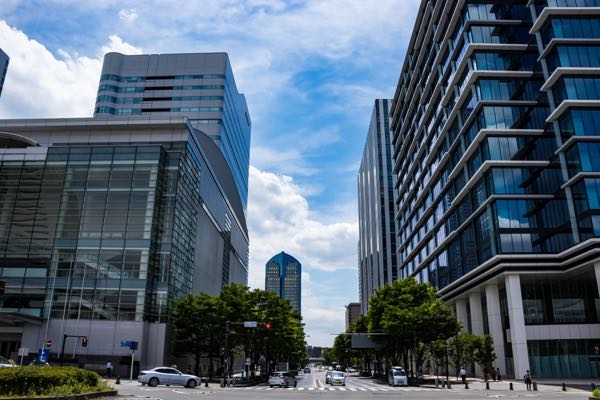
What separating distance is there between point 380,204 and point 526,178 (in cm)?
8551

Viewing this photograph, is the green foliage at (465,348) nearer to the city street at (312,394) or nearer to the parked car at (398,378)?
the parked car at (398,378)

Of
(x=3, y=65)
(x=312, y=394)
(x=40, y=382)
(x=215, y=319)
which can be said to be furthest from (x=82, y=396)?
(x=3, y=65)

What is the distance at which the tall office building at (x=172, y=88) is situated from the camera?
109062 millimetres

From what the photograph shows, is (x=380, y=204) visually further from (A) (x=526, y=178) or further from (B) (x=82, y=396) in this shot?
(B) (x=82, y=396)

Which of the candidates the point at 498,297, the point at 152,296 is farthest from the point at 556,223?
the point at 152,296

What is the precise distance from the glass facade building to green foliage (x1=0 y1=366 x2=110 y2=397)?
116 feet

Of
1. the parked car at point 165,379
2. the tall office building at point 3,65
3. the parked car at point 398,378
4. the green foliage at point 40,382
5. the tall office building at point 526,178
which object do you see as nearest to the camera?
the green foliage at point 40,382

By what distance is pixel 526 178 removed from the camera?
56375 mm

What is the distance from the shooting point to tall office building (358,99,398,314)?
458 feet

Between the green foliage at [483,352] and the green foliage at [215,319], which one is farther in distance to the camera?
the green foliage at [215,319]

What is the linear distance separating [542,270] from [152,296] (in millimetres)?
44580

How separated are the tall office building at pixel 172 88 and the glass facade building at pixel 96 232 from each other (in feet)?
138

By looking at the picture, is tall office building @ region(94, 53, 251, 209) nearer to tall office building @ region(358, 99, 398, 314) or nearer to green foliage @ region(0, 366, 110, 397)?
tall office building @ region(358, 99, 398, 314)

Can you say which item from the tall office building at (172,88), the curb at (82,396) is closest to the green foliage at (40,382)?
the curb at (82,396)
